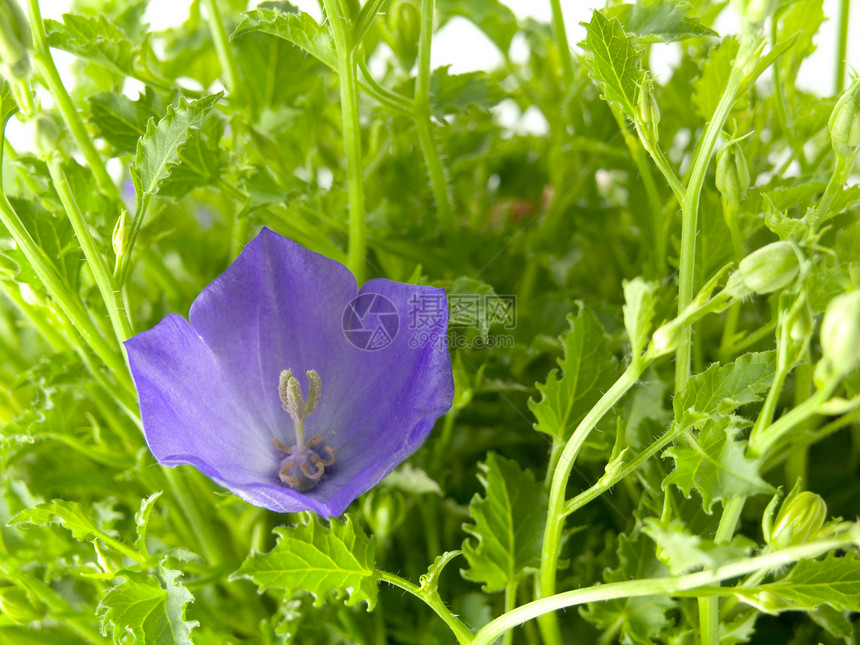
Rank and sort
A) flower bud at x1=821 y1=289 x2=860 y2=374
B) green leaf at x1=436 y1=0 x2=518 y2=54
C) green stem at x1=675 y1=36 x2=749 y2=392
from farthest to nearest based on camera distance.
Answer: green leaf at x1=436 y1=0 x2=518 y2=54 → green stem at x1=675 y1=36 x2=749 y2=392 → flower bud at x1=821 y1=289 x2=860 y2=374

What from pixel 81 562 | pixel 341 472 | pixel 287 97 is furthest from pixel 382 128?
pixel 81 562

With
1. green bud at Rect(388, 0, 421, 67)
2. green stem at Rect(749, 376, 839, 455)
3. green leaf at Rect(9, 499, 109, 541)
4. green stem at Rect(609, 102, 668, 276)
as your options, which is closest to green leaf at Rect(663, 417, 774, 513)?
green stem at Rect(749, 376, 839, 455)

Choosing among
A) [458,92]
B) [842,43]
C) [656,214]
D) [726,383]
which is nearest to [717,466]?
[726,383]

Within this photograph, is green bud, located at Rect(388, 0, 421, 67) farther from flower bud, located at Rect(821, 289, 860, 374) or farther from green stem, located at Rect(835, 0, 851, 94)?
flower bud, located at Rect(821, 289, 860, 374)

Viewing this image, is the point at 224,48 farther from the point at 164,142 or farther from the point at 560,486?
the point at 560,486

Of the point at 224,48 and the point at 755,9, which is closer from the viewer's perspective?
the point at 755,9

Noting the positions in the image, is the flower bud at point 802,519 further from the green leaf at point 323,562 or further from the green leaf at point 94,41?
the green leaf at point 94,41

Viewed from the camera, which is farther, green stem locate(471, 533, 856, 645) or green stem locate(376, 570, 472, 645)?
green stem locate(376, 570, 472, 645)
